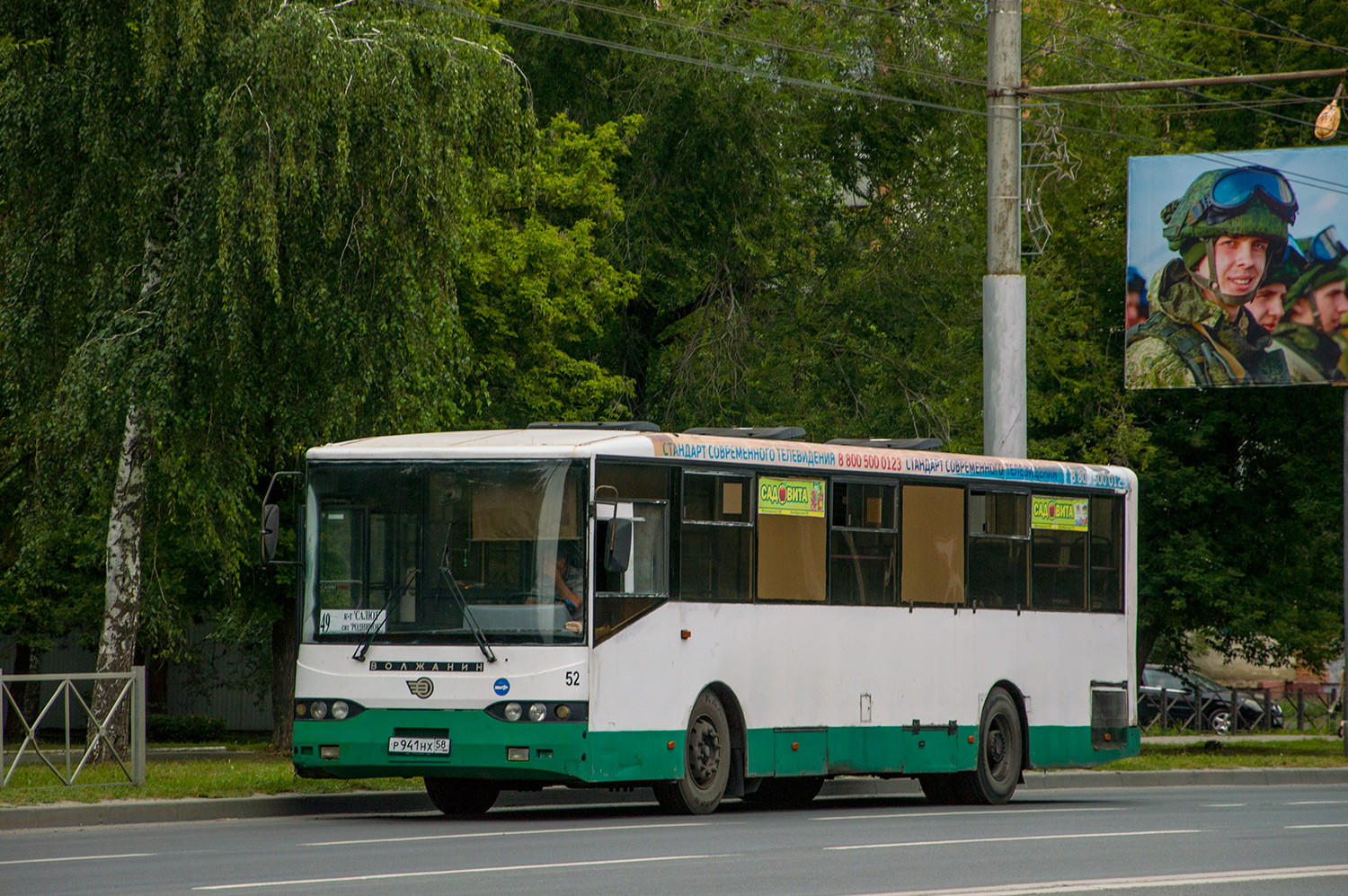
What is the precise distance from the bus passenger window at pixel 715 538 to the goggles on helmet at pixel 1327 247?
13153mm

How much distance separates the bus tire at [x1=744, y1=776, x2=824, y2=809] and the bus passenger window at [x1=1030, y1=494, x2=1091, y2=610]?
9.44 feet

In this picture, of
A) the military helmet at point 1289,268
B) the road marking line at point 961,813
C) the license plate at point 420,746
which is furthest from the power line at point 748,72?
the license plate at point 420,746

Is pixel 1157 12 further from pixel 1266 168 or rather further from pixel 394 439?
pixel 394 439

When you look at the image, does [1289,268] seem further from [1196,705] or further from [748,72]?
[1196,705]

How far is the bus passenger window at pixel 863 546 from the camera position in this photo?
17.8 metres

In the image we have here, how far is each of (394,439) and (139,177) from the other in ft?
18.7

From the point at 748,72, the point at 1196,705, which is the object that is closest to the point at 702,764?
the point at 748,72

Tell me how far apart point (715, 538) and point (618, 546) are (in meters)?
1.67

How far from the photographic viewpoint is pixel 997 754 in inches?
771

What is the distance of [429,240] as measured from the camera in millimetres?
20578

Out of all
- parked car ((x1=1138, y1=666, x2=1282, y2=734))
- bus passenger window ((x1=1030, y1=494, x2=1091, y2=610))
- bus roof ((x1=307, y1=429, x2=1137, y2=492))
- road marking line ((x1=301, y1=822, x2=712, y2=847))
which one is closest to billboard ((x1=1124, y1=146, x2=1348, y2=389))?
bus passenger window ((x1=1030, y1=494, x2=1091, y2=610))

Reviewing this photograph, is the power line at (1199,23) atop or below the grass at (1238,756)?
atop

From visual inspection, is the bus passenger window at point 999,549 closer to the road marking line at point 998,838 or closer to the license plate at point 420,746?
the road marking line at point 998,838

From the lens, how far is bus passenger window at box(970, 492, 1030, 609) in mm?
19328
